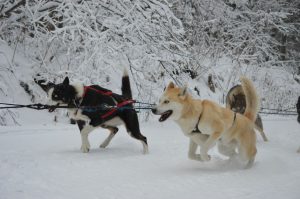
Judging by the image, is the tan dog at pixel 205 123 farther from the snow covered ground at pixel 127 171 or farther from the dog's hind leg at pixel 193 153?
the snow covered ground at pixel 127 171

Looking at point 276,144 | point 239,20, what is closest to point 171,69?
point 276,144

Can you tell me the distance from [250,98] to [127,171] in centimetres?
184

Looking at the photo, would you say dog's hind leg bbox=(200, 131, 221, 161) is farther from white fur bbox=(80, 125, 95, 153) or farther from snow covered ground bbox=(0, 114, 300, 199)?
→ white fur bbox=(80, 125, 95, 153)

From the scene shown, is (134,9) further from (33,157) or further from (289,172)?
(289,172)

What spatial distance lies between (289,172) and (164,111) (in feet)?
4.87

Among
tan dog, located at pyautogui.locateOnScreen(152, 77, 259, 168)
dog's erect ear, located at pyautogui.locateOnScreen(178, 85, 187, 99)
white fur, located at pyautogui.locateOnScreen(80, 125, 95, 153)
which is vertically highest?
dog's erect ear, located at pyautogui.locateOnScreen(178, 85, 187, 99)

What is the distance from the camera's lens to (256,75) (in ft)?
44.9

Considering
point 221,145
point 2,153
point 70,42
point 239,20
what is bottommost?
point 2,153

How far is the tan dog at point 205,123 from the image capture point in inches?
161

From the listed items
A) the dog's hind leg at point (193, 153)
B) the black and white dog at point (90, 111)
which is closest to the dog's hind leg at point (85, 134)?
the black and white dog at point (90, 111)

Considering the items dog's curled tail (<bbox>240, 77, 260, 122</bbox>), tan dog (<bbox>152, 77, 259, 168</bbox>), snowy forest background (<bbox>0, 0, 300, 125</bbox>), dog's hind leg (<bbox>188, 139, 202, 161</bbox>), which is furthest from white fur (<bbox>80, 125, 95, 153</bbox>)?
dog's curled tail (<bbox>240, 77, 260, 122</bbox>)

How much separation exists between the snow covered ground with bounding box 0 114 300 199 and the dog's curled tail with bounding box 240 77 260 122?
599 millimetres

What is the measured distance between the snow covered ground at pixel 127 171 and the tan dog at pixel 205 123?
0.24 m

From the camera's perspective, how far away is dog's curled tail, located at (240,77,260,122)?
4.62 meters
